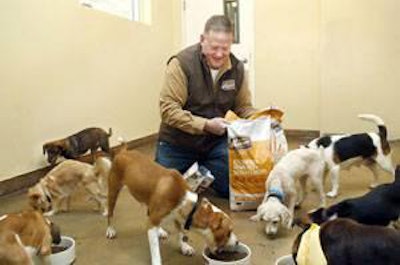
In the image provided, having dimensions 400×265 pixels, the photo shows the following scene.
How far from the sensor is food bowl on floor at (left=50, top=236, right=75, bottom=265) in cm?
184

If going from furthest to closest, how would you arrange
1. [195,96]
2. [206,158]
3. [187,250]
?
[206,158]
[195,96]
[187,250]

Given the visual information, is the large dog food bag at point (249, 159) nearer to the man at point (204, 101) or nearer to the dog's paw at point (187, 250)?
the man at point (204, 101)

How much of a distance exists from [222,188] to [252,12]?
10.2 ft

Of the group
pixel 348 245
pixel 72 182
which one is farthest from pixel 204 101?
pixel 348 245

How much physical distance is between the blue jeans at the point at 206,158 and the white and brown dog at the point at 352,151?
0.58m

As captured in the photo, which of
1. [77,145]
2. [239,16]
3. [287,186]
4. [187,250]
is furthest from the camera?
[239,16]

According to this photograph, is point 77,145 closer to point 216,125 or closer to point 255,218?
point 216,125

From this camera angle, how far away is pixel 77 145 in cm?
352

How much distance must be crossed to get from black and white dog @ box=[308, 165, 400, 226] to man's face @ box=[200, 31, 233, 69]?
1183 millimetres

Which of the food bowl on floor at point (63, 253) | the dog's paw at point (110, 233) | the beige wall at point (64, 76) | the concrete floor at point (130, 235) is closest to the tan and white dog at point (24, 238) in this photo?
the food bowl on floor at point (63, 253)

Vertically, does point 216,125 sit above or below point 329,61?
below

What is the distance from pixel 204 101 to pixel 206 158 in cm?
39

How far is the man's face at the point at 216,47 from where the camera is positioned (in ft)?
8.59

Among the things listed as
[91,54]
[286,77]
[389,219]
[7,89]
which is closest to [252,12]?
[286,77]
